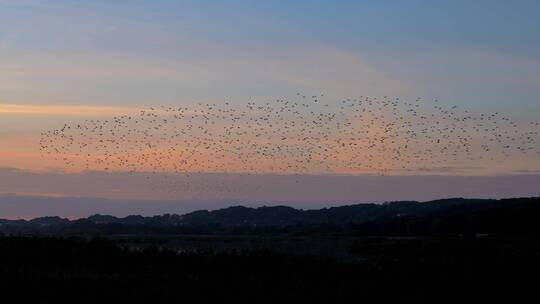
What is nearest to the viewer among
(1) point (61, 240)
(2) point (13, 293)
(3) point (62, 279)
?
(2) point (13, 293)

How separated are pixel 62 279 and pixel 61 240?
17228 millimetres

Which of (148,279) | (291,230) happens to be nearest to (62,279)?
(148,279)

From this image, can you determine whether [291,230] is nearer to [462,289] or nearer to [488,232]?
[488,232]

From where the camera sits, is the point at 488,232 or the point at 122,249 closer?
the point at 122,249

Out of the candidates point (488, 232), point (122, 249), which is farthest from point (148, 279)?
point (488, 232)

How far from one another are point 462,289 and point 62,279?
37.2 ft

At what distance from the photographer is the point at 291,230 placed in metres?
114

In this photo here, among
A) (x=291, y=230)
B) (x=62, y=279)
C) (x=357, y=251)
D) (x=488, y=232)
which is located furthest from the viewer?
(x=291, y=230)

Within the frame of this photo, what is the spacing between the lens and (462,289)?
2627 cm

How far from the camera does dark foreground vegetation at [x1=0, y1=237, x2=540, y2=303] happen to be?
898 inches

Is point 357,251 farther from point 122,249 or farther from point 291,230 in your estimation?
point 291,230

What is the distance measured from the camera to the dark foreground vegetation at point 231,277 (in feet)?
74.8

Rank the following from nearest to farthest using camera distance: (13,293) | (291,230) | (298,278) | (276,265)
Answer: (13,293)
(298,278)
(276,265)
(291,230)

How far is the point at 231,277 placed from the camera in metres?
29.0
